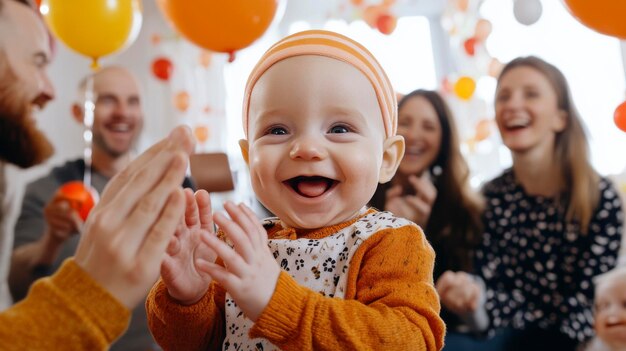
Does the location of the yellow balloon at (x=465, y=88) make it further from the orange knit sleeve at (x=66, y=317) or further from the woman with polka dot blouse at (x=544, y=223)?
the orange knit sleeve at (x=66, y=317)

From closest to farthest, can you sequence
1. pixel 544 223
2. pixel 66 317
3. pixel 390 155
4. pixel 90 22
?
pixel 66 317
pixel 390 155
pixel 90 22
pixel 544 223

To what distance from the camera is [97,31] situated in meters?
1.78

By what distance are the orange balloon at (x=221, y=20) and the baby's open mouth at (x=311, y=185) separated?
835mm

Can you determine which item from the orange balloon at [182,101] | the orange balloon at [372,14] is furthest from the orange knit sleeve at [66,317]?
the orange balloon at [182,101]

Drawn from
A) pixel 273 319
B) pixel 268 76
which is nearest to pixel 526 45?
pixel 268 76

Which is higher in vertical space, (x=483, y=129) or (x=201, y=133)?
(x=483, y=129)

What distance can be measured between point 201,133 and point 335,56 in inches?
133

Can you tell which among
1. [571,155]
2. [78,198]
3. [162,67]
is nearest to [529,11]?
[571,155]

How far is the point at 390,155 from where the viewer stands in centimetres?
87

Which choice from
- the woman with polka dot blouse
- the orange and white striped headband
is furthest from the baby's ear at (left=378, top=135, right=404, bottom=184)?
the woman with polka dot blouse

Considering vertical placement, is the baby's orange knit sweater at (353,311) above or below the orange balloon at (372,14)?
below

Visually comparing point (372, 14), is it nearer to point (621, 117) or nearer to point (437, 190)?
point (437, 190)

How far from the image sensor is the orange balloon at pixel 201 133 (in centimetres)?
403

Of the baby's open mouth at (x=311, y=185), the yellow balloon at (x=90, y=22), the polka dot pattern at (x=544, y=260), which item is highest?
the yellow balloon at (x=90, y=22)
